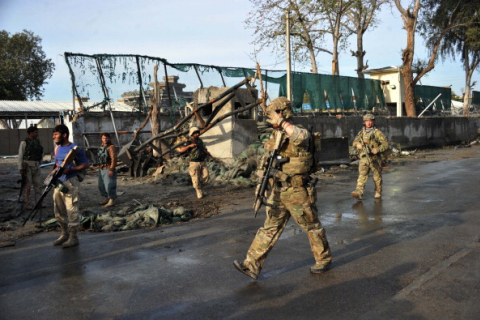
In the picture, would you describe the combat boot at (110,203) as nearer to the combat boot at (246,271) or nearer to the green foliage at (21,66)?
the combat boot at (246,271)

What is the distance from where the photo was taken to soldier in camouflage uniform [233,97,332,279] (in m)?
4.37

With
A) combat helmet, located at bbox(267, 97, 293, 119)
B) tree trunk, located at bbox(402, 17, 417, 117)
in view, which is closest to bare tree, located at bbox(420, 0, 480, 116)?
tree trunk, located at bbox(402, 17, 417, 117)

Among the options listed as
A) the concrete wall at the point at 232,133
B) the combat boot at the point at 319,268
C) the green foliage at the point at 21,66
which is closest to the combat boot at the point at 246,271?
the combat boot at the point at 319,268

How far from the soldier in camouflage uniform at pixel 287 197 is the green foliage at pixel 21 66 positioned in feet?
102

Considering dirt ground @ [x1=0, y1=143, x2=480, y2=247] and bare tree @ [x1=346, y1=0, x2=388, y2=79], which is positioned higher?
bare tree @ [x1=346, y1=0, x2=388, y2=79]

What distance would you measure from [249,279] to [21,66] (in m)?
33.6

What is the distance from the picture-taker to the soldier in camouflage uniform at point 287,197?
14.3 ft

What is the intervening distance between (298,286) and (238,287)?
0.57 meters

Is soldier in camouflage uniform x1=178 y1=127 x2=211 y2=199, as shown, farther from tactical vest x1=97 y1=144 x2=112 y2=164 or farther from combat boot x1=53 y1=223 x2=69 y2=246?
combat boot x1=53 y1=223 x2=69 y2=246

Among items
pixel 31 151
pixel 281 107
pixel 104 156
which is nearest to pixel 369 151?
pixel 281 107

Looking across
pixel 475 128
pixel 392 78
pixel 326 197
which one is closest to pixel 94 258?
pixel 326 197

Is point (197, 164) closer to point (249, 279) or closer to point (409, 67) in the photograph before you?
point (249, 279)

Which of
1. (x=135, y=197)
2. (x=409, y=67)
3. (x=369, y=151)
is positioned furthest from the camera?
(x=409, y=67)

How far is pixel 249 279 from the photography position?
442 centimetres
